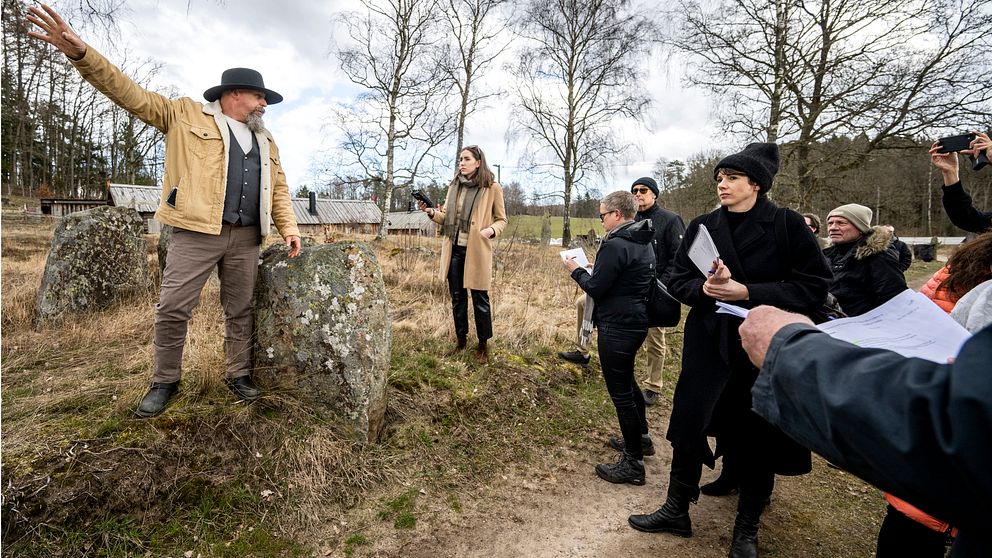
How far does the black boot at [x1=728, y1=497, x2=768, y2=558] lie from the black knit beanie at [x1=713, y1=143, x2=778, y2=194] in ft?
5.87

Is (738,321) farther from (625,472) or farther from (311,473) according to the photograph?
(311,473)

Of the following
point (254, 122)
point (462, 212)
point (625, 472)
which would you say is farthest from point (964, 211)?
point (254, 122)

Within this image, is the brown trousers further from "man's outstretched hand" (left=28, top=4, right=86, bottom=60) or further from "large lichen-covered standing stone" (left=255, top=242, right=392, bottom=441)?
"man's outstretched hand" (left=28, top=4, right=86, bottom=60)

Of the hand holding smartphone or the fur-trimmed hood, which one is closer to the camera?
the fur-trimmed hood

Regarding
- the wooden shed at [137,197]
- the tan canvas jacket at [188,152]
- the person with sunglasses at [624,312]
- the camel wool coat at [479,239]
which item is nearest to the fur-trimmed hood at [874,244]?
the person with sunglasses at [624,312]

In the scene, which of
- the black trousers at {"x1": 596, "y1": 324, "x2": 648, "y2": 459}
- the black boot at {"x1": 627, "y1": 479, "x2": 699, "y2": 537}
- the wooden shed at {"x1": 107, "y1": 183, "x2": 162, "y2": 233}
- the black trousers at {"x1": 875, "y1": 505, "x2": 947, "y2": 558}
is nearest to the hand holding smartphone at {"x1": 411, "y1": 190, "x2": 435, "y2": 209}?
the black trousers at {"x1": 596, "y1": 324, "x2": 648, "y2": 459}

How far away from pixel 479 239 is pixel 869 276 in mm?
3181

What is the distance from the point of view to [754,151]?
2453 millimetres

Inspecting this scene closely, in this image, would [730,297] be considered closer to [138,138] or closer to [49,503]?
[49,503]

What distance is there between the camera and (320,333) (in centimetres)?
280

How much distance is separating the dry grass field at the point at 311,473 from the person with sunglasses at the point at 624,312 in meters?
0.23

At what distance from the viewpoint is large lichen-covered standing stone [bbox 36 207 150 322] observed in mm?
4477

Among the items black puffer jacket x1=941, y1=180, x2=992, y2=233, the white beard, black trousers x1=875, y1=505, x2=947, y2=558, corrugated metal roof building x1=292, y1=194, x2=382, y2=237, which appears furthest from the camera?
corrugated metal roof building x1=292, y1=194, x2=382, y2=237

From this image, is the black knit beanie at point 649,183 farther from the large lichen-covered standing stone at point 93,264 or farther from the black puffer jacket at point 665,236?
the large lichen-covered standing stone at point 93,264
